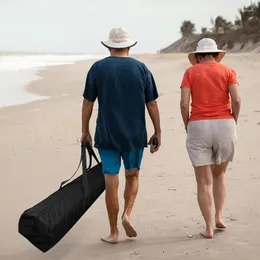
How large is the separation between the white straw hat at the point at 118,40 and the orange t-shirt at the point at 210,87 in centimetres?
52

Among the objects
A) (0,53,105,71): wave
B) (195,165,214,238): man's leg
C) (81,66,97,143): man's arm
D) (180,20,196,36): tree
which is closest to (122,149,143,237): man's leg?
(81,66,97,143): man's arm

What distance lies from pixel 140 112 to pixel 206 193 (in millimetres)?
835

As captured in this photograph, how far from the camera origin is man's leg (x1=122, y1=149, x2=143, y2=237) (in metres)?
3.86

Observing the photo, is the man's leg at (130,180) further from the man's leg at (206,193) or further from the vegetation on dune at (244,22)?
the vegetation on dune at (244,22)

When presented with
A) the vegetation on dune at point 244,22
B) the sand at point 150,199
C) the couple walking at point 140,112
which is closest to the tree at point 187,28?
the vegetation on dune at point 244,22

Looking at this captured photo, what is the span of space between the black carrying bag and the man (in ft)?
0.49

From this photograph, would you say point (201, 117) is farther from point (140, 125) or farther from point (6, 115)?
point (6, 115)

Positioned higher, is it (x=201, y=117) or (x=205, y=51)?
(x=205, y=51)

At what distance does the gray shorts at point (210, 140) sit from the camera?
3.85 metres

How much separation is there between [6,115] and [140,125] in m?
8.26

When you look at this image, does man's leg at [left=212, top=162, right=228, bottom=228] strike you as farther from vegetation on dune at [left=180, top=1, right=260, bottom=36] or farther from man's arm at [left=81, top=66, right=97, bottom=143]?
vegetation on dune at [left=180, top=1, right=260, bottom=36]

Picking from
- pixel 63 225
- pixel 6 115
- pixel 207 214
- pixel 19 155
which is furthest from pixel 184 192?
pixel 6 115

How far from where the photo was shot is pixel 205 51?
3.85 metres

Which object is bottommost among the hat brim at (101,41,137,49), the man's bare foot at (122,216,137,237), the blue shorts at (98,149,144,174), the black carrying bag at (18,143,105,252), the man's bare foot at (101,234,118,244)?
the man's bare foot at (101,234,118,244)
